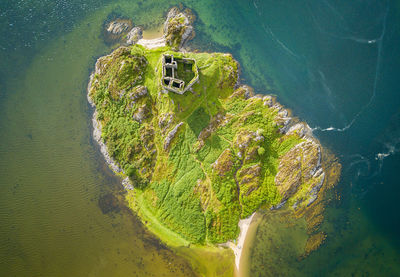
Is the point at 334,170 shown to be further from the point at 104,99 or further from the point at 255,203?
the point at 104,99

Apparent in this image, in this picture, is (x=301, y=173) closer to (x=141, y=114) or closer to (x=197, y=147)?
(x=197, y=147)

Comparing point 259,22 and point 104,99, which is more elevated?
point 104,99

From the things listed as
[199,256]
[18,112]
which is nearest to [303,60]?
[199,256]

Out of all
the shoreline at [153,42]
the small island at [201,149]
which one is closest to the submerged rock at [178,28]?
the shoreline at [153,42]

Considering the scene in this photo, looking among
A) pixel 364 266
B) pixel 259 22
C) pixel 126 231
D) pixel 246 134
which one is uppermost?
pixel 259 22

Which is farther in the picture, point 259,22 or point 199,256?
point 259,22

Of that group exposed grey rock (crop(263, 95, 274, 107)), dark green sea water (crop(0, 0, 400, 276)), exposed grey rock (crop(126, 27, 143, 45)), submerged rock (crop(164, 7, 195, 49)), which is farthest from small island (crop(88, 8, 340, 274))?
exposed grey rock (crop(126, 27, 143, 45))
